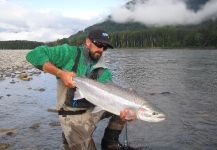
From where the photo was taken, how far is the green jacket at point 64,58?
21.6 feet

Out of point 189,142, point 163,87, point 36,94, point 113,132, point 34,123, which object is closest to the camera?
point 113,132

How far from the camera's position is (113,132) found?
28.8 ft

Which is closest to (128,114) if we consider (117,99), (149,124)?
(117,99)

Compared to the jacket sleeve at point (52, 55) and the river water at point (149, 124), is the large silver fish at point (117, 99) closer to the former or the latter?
the jacket sleeve at point (52, 55)

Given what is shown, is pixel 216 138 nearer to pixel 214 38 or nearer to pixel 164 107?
pixel 164 107

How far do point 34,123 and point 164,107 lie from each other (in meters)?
6.43

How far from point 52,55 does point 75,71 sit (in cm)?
57

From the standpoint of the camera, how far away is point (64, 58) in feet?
22.8

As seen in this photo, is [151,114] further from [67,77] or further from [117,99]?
[67,77]

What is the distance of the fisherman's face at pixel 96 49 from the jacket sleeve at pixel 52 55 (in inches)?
13.2

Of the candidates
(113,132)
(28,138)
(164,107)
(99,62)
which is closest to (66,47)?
(99,62)

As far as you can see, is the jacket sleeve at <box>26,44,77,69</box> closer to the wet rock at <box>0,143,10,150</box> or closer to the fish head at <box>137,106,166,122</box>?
the fish head at <box>137,106,166,122</box>

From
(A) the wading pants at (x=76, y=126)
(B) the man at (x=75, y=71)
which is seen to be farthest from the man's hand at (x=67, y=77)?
(A) the wading pants at (x=76, y=126)

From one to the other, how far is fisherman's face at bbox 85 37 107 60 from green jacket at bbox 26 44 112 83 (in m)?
0.10
